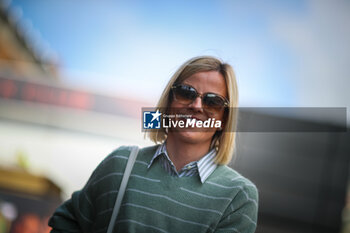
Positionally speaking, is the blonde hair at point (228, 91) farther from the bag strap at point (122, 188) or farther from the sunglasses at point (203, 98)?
the bag strap at point (122, 188)

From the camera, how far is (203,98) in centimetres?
86

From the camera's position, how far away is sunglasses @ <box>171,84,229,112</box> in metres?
0.86

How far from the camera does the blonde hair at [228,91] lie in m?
0.87

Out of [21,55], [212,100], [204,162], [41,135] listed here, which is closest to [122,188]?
[204,162]

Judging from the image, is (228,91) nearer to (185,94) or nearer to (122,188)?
(185,94)

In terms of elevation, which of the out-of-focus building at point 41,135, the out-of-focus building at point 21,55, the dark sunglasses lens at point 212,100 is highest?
the out-of-focus building at point 21,55

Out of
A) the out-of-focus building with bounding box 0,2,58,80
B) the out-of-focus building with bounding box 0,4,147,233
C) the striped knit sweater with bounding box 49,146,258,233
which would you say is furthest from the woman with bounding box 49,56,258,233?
the out-of-focus building with bounding box 0,2,58,80

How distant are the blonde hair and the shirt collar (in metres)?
0.02

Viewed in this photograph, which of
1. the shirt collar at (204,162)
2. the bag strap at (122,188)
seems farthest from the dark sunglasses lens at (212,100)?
the bag strap at (122,188)

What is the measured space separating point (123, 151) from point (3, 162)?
5.08 feet

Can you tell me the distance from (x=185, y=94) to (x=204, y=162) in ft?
0.66

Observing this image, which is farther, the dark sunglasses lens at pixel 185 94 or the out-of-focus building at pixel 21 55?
the out-of-focus building at pixel 21 55

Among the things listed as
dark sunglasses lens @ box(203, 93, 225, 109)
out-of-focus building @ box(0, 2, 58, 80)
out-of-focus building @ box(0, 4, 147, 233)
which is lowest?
out-of-focus building @ box(0, 4, 147, 233)

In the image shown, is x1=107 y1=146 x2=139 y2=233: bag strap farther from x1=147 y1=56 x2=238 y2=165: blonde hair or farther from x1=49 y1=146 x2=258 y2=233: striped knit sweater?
x1=147 y1=56 x2=238 y2=165: blonde hair
